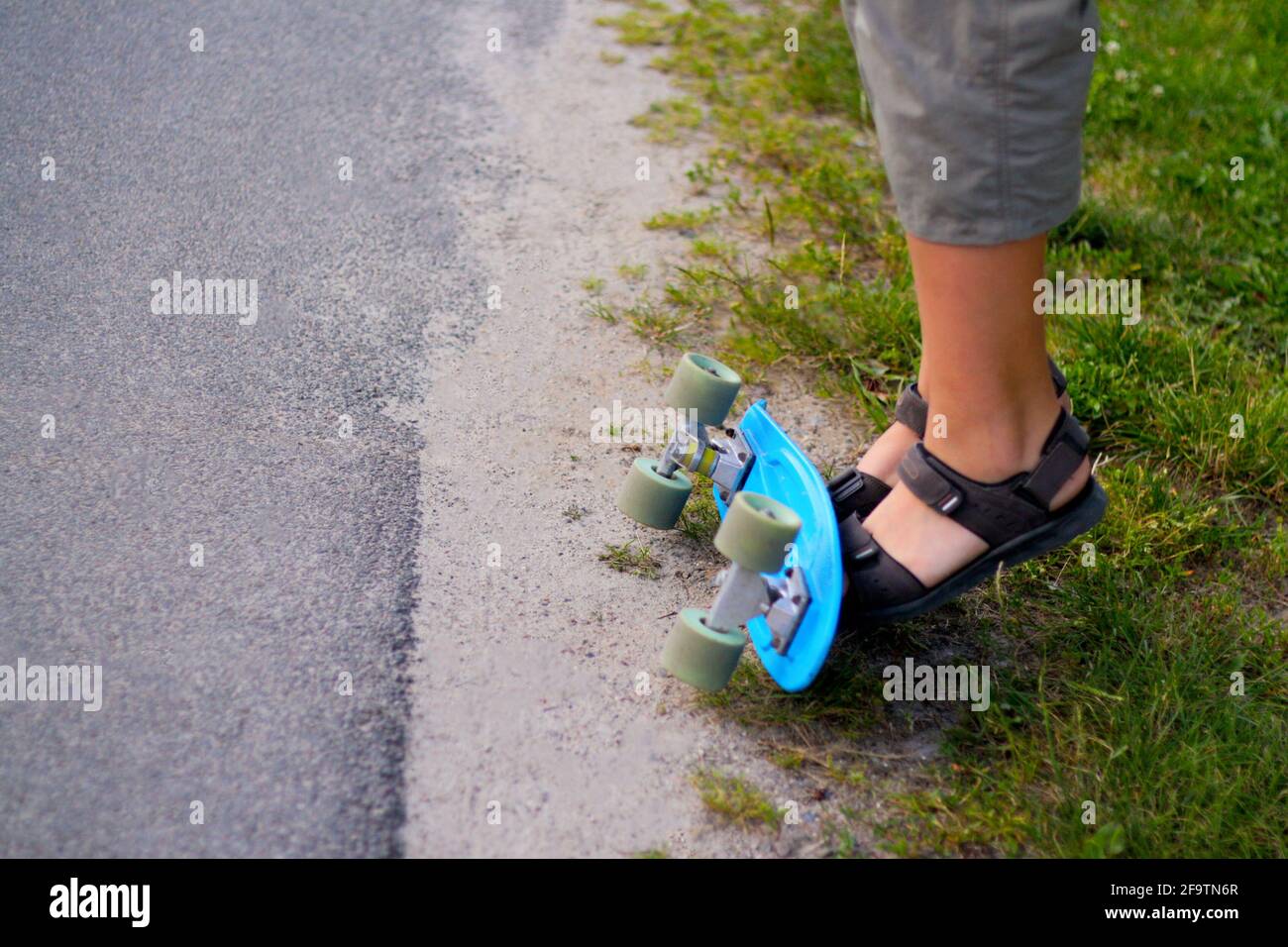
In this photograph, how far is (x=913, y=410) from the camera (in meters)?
2.15

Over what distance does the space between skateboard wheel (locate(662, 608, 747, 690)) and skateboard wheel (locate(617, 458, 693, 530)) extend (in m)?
0.35

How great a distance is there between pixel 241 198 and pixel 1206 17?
153 inches

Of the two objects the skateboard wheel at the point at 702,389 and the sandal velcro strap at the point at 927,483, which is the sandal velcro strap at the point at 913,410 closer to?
the sandal velcro strap at the point at 927,483

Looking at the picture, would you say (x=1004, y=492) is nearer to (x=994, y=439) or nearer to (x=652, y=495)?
(x=994, y=439)

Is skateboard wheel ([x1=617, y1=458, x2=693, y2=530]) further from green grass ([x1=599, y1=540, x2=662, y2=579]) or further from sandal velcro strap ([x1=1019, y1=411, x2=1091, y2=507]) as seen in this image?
sandal velcro strap ([x1=1019, y1=411, x2=1091, y2=507])

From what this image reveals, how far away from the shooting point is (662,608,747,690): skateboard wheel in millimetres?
1831

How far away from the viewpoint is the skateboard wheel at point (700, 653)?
1.83 meters

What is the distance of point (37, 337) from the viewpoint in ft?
8.12

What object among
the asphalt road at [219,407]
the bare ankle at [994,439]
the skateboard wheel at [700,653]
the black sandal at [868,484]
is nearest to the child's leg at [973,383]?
the bare ankle at [994,439]

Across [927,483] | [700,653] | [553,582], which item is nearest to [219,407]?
[553,582]

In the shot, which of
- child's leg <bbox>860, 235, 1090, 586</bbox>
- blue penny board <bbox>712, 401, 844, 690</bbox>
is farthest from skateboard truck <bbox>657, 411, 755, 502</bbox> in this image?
child's leg <bbox>860, 235, 1090, 586</bbox>

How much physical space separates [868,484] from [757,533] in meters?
0.50
